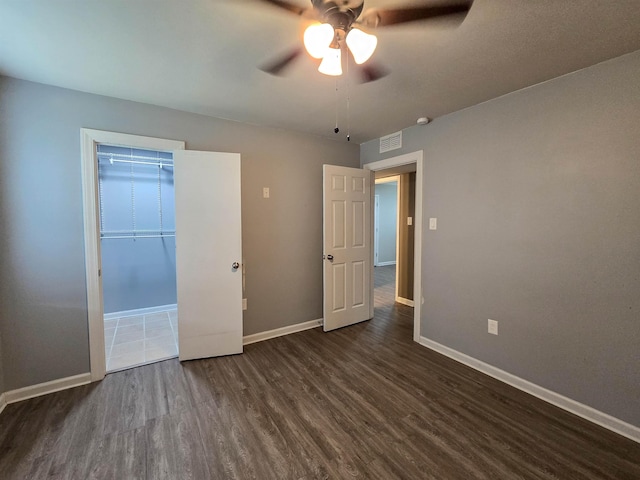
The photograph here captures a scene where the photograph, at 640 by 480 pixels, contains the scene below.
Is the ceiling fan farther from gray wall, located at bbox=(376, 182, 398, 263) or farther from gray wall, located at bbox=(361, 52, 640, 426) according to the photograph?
gray wall, located at bbox=(376, 182, 398, 263)

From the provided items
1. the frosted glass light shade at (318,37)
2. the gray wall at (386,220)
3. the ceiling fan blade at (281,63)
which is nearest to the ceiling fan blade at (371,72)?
the ceiling fan blade at (281,63)

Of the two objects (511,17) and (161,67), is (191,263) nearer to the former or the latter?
(161,67)

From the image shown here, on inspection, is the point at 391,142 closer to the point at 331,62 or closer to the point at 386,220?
the point at 331,62

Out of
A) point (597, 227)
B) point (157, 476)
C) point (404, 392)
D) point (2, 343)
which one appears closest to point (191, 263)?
point (2, 343)

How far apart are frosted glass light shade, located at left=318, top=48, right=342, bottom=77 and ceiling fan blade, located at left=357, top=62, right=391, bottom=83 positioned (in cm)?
33

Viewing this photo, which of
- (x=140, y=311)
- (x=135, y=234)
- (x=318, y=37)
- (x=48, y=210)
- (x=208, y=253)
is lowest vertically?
(x=140, y=311)

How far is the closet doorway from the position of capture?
3629 millimetres

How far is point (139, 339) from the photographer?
3031mm

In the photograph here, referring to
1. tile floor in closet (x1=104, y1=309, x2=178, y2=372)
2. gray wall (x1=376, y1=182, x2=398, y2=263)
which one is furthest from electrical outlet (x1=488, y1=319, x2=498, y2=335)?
gray wall (x1=376, y1=182, x2=398, y2=263)

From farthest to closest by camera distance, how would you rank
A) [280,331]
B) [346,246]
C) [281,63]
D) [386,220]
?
[386,220], [346,246], [280,331], [281,63]

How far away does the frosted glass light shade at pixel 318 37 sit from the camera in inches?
44.8

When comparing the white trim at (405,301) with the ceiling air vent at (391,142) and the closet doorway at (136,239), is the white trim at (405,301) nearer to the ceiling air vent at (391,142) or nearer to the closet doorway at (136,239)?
the ceiling air vent at (391,142)

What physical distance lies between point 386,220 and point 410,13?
6.92 m

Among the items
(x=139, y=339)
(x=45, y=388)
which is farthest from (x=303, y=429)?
(x=139, y=339)
